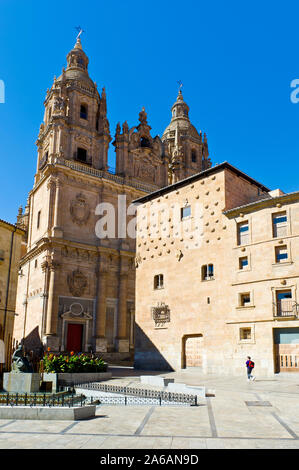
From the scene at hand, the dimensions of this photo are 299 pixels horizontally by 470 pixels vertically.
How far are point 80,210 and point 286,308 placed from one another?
27834mm

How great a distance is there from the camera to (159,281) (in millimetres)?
34406

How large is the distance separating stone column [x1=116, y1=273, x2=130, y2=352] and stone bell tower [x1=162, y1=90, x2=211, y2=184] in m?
19.5

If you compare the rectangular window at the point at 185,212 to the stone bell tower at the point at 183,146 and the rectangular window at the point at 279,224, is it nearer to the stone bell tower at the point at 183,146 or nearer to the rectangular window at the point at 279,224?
the rectangular window at the point at 279,224

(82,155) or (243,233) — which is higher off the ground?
(82,155)

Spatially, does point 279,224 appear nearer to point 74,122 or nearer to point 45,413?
point 45,413

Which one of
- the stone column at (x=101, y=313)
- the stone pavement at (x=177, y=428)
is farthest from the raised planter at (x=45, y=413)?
the stone column at (x=101, y=313)

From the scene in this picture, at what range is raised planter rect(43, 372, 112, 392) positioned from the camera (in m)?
21.5

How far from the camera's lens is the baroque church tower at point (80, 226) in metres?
43.5

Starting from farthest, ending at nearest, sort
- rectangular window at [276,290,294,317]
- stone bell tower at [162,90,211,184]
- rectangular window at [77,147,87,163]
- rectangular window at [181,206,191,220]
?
stone bell tower at [162,90,211,184] < rectangular window at [77,147,87,163] < rectangular window at [181,206,191,220] < rectangular window at [276,290,294,317]

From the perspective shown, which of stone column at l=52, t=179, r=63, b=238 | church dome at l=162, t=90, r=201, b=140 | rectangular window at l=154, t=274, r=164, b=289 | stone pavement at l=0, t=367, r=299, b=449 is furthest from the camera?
church dome at l=162, t=90, r=201, b=140

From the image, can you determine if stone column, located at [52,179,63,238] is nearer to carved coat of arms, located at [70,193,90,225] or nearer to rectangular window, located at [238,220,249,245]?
carved coat of arms, located at [70,193,90,225]

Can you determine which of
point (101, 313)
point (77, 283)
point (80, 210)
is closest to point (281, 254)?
point (101, 313)

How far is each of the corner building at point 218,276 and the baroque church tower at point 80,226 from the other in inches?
421

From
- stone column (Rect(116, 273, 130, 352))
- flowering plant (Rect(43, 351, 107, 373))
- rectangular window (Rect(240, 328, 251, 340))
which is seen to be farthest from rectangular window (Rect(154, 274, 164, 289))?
stone column (Rect(116, 273, 130, 352))
